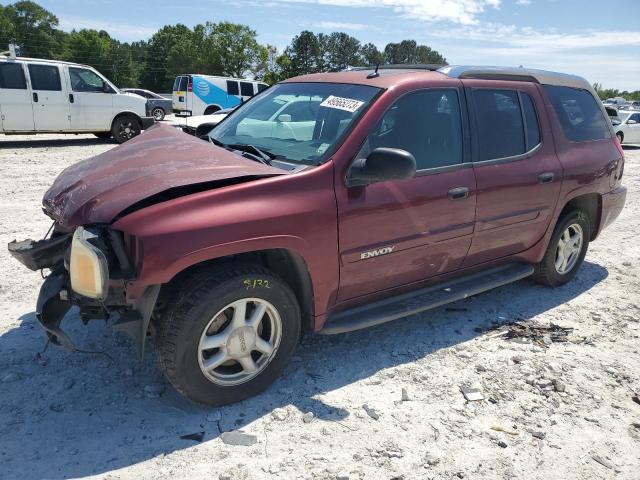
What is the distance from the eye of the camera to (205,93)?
21656mm

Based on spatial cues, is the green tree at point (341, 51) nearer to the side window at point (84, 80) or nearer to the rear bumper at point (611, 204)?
the side window at point (84, 80)

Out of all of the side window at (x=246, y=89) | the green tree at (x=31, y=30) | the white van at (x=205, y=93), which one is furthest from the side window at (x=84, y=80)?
the green tree at (x=31, y=30)

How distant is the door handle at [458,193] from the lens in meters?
3.39

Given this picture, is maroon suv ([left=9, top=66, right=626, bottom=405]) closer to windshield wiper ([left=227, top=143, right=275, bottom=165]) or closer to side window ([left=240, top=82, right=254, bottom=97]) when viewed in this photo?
windshield wiper ([left=227, top=143, right=275, bottom=165])

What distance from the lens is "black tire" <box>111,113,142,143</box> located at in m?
13.2

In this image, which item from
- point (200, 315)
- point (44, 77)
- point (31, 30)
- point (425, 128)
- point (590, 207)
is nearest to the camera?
point (200, 315)

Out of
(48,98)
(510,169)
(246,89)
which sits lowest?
(510,169)

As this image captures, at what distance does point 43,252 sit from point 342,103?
2.01m

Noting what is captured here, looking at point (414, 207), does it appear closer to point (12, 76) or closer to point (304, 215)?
point (304, 215)

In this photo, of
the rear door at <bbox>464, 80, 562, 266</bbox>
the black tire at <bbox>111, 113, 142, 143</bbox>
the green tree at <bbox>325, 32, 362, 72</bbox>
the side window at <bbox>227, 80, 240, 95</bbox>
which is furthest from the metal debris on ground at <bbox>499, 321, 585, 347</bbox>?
the green tree at <bbox>325, 32, 362, 72</bbox>

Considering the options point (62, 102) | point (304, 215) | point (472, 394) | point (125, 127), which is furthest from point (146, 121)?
point (472, 394)

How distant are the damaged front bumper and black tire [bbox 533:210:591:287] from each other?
348 centimetres

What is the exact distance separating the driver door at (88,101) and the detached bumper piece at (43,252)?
10833mm

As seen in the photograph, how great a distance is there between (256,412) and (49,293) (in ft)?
4.20
